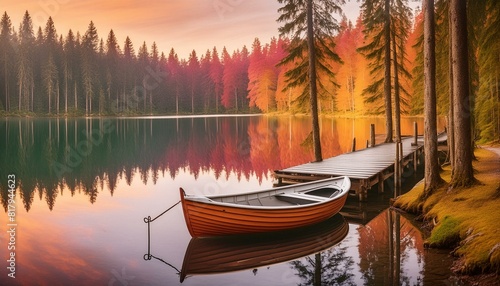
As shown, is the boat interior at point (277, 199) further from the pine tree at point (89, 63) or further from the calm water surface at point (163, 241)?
the pine tree at point (89, 63)

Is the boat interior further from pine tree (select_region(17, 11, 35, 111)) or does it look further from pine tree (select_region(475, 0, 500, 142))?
pine tree (select_region(17, 11, 35, 111))

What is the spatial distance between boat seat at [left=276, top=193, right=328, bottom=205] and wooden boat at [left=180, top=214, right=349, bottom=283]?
90 centimetres

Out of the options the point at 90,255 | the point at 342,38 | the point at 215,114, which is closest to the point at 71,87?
the point at 215,114

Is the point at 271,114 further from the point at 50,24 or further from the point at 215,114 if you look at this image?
the point at 50,24

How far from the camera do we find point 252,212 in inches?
473

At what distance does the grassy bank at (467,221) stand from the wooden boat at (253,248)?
2871 mm

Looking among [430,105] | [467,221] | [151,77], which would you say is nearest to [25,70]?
[151,77]

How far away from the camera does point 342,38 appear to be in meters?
85.6

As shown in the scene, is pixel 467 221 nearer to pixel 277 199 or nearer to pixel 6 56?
pixel 277 199

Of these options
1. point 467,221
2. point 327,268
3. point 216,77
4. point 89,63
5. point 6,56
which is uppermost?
point 6,56

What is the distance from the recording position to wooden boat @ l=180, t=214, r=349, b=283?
10.8m

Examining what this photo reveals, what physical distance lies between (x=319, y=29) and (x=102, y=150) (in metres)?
25.3

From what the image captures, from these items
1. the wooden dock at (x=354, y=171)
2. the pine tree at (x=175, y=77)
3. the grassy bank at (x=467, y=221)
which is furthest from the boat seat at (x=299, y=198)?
the pine tree at (x=175, y=77)

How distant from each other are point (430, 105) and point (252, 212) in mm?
7738
